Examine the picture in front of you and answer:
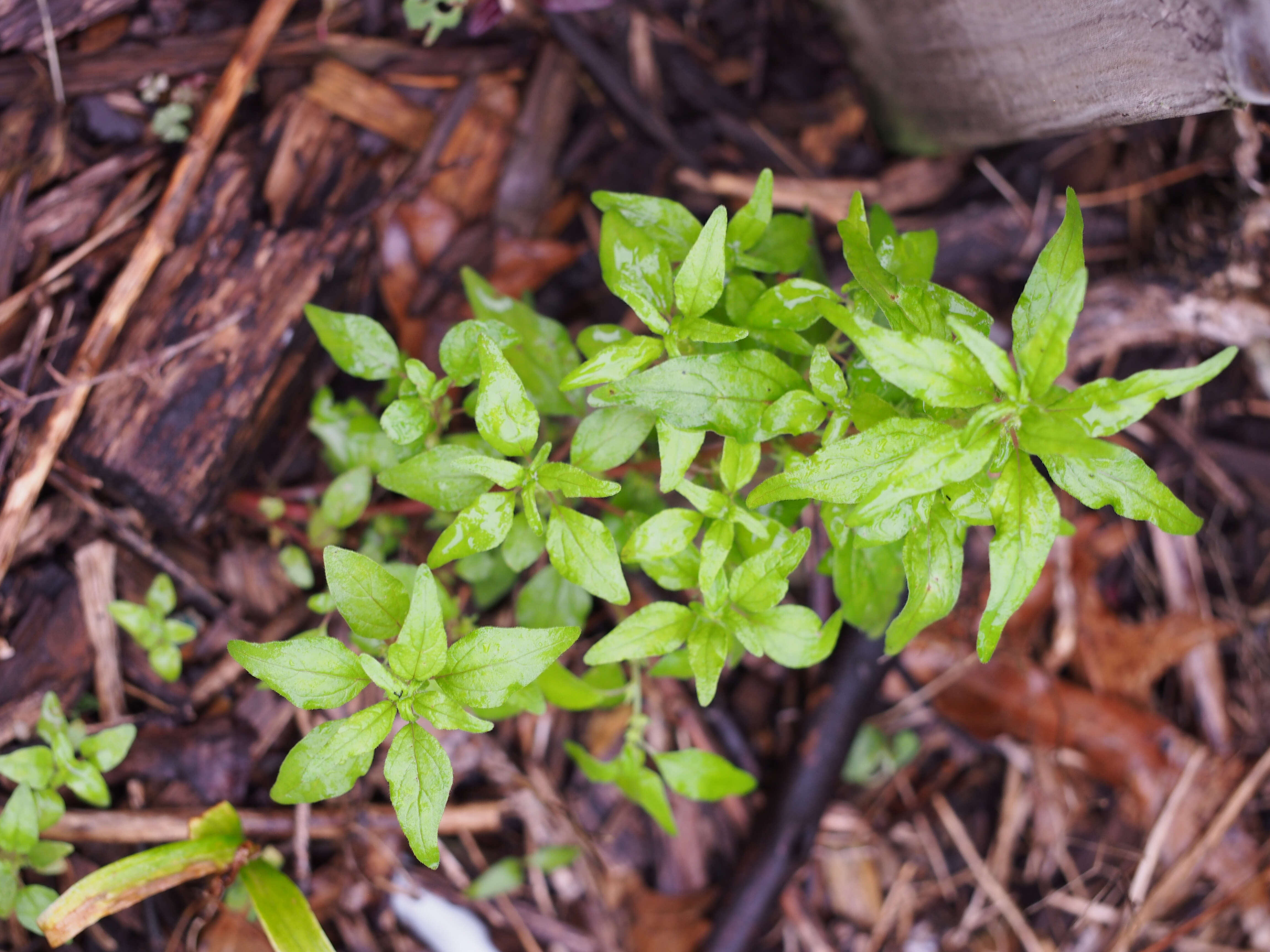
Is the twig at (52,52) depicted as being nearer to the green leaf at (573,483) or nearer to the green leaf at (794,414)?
the green leaf at (573,483)

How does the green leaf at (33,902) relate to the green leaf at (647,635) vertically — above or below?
below

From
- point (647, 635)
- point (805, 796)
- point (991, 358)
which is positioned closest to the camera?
point (991, 358)

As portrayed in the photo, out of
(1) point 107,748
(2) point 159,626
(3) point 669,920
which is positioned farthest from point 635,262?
(3) point 669,920

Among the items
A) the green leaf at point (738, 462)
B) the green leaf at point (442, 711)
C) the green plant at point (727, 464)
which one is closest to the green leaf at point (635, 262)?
the green plant at point (727, 464)

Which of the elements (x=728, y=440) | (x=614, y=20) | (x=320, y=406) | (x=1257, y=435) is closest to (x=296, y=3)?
(x=614, y=20)

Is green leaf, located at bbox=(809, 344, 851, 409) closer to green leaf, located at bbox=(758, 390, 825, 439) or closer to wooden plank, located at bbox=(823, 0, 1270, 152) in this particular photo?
green leaf, located at bbox=(758, 390, 825, 439)

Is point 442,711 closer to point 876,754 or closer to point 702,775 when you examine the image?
point 702,775
